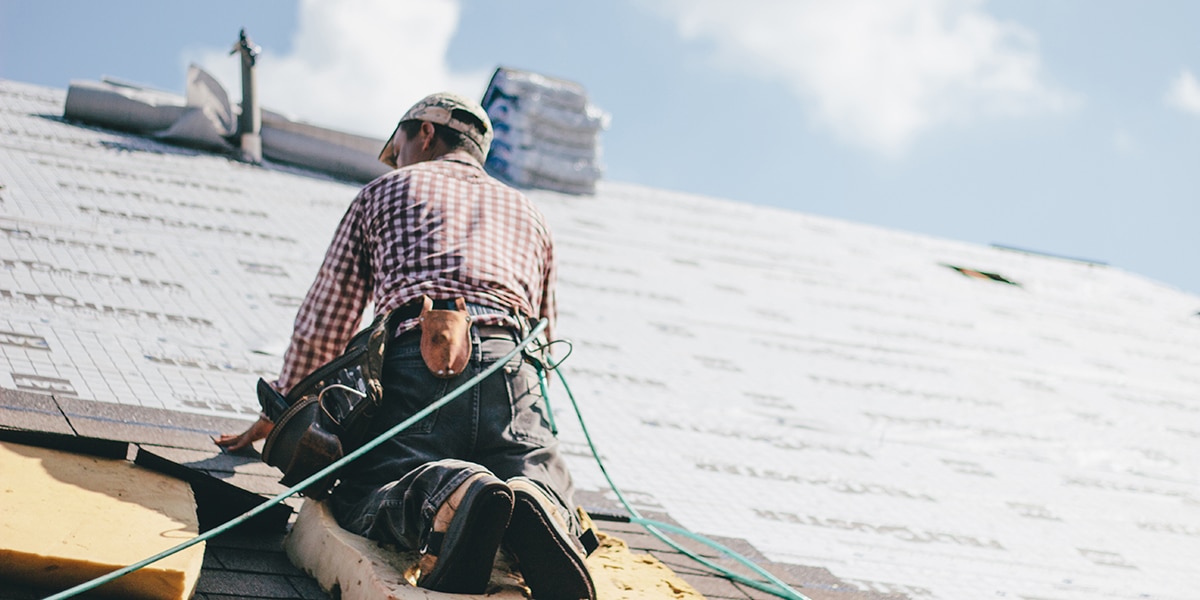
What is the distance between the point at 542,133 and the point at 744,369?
4.04m

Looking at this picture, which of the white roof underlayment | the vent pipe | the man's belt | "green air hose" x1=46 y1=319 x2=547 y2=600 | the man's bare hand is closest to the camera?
"green air hose" x1=46 y1=319 x2=547 y2=600

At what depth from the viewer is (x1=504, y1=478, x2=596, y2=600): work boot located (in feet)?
6.02

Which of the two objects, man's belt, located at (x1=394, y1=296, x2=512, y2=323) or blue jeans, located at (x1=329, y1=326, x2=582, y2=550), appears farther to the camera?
man's belt, located at (x1=394, y1=296, x2=512, y2=323)

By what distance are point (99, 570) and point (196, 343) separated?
186 centimetres

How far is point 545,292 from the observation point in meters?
2.60

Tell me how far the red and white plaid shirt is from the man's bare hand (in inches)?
3.9

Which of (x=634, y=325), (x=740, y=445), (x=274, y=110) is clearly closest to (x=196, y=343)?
(x=740, y=445)

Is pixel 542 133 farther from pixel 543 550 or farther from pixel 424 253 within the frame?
pixel 543 550

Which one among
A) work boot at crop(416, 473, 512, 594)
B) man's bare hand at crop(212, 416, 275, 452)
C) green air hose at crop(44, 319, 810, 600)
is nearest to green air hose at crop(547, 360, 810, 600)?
green air hose at crop(44, 319, 810, 600)

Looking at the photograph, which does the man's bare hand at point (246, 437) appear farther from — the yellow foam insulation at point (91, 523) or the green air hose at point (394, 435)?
the yellow foam insulation at point (91, 523)

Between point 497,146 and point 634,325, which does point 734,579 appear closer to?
point 634,325

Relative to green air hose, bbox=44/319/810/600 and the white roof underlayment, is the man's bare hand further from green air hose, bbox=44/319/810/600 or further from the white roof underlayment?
the white roof underlayment

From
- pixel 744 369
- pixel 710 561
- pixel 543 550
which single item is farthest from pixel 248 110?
pixel 543 550

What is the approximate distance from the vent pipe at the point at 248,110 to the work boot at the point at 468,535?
214 inches
